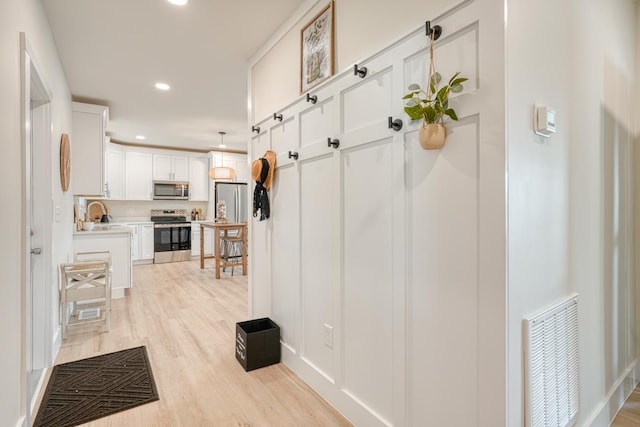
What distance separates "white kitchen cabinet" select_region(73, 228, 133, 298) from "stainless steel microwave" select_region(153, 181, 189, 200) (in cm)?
306

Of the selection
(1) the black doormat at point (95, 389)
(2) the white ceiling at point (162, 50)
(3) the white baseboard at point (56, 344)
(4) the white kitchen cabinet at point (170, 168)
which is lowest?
(1) the black doormat at point (95, 389)

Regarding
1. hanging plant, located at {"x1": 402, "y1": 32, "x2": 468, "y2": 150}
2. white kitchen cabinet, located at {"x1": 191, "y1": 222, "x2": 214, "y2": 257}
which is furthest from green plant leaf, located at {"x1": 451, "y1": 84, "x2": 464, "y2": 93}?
white kitchen cabinet, located at {"x1": 191, "y1": 222, "x2": 214, "y2": 257}

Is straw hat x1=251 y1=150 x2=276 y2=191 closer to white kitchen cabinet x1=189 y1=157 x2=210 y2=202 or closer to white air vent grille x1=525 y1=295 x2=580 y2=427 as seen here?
white air vent grille x1=525 y1=295 x2=580 y2=427

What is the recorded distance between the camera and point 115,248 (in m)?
4.28

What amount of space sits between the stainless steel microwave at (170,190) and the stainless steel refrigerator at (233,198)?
0.73m

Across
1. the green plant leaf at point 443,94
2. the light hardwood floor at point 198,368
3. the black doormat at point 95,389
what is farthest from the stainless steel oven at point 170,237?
the green plant leaf at point 443,94

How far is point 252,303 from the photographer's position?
3078mm

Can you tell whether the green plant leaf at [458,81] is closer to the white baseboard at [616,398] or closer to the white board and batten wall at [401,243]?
the white board and batten wall at [401,243]

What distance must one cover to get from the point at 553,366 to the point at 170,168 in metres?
7.58

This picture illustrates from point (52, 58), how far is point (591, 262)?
412cm

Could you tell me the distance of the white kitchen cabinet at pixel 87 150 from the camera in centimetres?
408

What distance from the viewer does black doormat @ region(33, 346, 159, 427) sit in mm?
1909

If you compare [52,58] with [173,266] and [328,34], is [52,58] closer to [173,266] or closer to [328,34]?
[328,34]

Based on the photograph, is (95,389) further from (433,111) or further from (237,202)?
(237,202)
